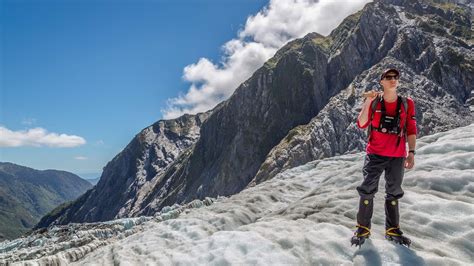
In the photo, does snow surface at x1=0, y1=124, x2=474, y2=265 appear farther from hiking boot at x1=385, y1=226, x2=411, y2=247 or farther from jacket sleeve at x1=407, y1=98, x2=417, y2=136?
jacket sleeve at x1=407, y1=98, x2=417, y2=136

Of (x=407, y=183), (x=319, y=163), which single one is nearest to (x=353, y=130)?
(x=319, y=163)

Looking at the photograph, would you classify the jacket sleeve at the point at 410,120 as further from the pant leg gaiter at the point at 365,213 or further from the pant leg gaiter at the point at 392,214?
the pant leg gaiter at the point at 365,213

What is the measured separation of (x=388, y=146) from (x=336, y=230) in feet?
10.1

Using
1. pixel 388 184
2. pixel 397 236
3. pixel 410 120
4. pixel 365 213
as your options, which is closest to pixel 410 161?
pixel 388 184

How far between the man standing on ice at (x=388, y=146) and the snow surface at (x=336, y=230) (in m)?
0.67

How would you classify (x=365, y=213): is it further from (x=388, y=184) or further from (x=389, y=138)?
(x=389, y=138)

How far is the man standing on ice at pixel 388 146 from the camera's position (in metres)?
11.3

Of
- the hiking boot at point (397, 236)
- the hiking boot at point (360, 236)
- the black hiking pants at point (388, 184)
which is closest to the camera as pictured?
the hiking boot at point (397, 236)

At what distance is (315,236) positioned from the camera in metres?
12.3

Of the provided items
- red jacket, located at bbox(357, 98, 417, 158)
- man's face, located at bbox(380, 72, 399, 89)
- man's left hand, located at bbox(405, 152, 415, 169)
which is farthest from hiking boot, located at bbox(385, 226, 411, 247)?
man's face, located at bbox(380, 72, 399, 89)

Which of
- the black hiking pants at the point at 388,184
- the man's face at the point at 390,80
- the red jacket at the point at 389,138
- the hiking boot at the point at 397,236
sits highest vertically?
the man's face at the point at 390,80

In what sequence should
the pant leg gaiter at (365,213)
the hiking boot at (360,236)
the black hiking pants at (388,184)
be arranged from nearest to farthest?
the hiking boot at (360,236), the pant leg gaiter at (365,213), the black hiking pants at (388,184)

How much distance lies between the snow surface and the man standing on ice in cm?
67

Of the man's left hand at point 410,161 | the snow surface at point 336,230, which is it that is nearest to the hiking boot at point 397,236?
the snow surface at point 336,230
